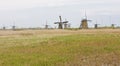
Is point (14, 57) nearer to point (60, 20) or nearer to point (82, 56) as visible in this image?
point (82, 56)

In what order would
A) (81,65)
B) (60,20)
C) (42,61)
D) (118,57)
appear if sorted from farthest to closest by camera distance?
(60,20) → (118,57) → (42,61) → (81,65)

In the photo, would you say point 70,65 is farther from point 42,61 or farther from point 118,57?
point 118,57

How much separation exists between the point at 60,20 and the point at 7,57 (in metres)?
82.2

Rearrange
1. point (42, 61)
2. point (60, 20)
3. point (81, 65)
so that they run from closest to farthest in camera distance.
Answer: point (81, 65) → point (42, 61) → point (60, 20)

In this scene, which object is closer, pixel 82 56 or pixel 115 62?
pixel 115 62

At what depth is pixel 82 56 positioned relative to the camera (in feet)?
79.2

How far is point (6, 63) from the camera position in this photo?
68.6 ft

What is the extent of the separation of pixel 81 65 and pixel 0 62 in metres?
4.65

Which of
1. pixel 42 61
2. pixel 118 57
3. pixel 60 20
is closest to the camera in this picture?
pixel 42 61

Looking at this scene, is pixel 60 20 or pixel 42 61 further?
pixel 60 20

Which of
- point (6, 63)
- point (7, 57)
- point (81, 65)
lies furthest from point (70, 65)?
point (7, 57)

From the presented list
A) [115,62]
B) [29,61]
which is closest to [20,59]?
[29,61]

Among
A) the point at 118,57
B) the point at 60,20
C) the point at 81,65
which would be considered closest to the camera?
the point at 81,65

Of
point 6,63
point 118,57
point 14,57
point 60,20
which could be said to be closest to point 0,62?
point 6,63
